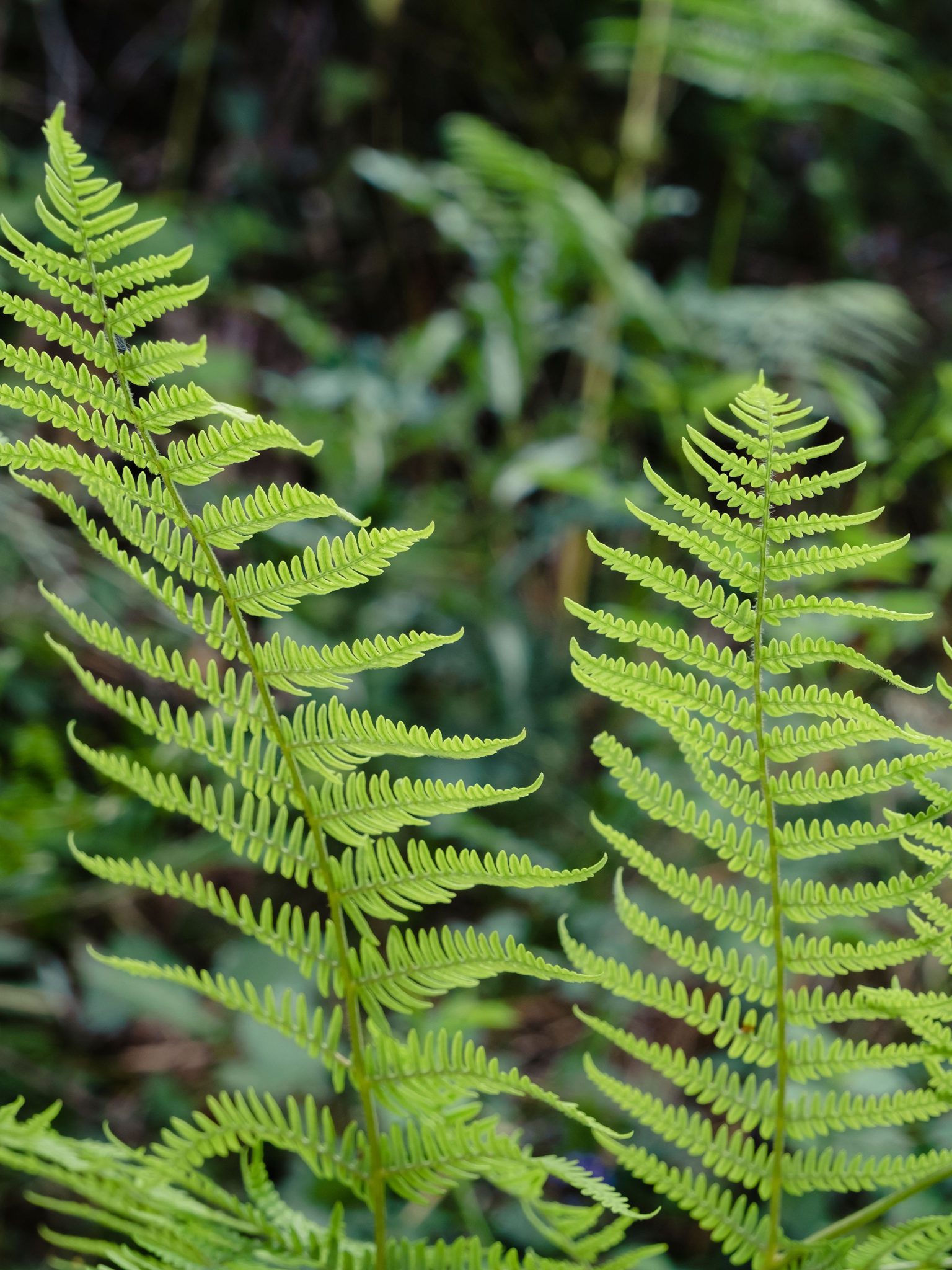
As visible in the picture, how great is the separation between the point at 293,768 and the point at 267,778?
13 millimetres

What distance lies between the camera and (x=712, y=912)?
0.47m

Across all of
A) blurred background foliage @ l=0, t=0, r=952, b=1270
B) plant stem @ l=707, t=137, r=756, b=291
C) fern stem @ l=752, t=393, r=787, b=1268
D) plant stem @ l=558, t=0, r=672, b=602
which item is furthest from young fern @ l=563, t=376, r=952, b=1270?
plant stem @ l=707, t=137, r=756, b=291

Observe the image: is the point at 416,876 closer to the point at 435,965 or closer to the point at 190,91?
the point at 435,965

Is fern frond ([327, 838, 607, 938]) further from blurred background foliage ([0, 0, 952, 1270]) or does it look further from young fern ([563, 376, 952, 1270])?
blurred background foliage ([0, 0, 952, 1270])

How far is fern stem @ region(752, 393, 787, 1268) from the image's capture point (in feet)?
1.35

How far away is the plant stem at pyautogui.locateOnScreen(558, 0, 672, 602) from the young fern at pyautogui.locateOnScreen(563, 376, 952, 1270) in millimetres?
1405

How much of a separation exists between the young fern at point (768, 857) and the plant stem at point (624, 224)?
1.41m

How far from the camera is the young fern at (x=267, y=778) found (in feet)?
1.26

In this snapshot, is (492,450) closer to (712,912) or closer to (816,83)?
(816,83)

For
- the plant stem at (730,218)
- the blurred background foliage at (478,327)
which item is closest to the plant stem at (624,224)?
the blurred background foliage at (478,327)

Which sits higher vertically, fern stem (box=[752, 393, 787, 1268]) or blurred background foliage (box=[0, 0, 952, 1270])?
blurred background foliage (box=[0, 0, 952, 1270])

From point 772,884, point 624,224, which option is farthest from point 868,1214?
point 624,224

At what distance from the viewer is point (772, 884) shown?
45 centimetres

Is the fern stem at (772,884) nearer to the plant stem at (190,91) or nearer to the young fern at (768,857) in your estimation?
the young fern at (768,857)
